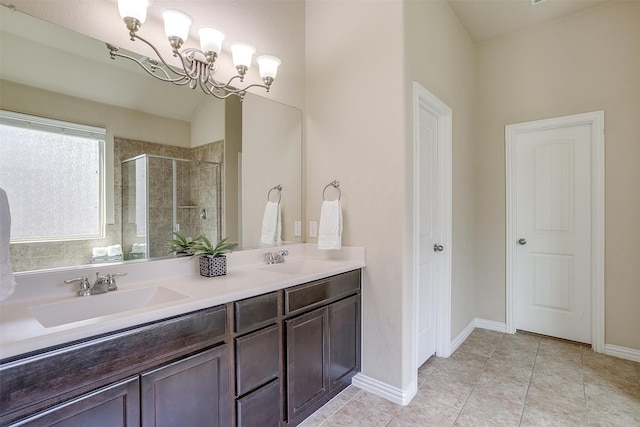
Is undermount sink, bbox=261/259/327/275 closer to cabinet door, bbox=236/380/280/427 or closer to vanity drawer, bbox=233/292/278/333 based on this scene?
vanity drawer, bbox=233/292/278/333

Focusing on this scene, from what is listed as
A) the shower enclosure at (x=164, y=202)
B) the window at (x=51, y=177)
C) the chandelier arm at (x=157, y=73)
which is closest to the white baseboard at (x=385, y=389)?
the shower enclosure at (x=164, y=202)

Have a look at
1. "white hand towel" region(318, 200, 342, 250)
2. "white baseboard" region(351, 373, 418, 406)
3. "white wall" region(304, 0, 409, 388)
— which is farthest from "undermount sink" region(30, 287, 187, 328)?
"white baseboard" region(351, 373, 418, 406)

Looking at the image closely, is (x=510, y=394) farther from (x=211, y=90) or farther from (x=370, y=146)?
(x=211, y=90)

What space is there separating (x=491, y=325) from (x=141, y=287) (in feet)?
10.7

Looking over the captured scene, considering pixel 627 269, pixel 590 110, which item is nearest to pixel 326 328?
pixel 627 269

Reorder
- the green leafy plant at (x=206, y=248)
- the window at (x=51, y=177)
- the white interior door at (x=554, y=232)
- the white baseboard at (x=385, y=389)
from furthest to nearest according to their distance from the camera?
1. the white interior door at (x=554, y=232)
2. the white baseboard at (x=385, y=389)
3. the green leafy plant at (x=206, y=248)
4. the window at (x=51, y=177)

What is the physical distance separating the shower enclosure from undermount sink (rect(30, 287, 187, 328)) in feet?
0.83

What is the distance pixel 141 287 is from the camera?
4.87ft

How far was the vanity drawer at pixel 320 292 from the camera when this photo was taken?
5.49 feet

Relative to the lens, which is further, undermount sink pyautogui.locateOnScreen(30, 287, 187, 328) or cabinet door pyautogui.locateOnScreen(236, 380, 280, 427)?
cabinet door pyautogui.locateOnScreen(236, 380, 280, 427)

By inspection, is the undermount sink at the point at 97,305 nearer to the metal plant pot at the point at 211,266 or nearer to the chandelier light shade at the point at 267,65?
the metal plant pot at the point at 211,266

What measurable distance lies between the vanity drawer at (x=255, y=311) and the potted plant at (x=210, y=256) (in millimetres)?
386

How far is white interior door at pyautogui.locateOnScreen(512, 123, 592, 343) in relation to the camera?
2816 millimetres

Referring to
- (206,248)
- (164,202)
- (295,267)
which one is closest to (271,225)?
(295,267)
